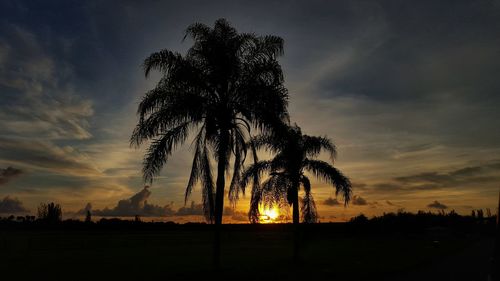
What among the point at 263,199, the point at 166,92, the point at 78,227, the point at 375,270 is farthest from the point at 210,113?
the point at 78,227

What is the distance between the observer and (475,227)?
123312 mm

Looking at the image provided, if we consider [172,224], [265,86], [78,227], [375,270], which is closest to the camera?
[265,86]

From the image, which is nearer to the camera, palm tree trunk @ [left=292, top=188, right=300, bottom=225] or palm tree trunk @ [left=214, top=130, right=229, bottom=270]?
palm tree trunk @ [left=214, top=130, right=229, bottom=270]

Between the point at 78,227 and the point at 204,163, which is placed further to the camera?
the point at 78,227

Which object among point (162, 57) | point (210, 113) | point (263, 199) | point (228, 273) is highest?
point (162, 57)

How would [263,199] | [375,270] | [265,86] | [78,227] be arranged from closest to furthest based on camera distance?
[265,86]
[375,270]
[263,199]
[78,227]

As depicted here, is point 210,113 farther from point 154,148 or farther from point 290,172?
point 290,172

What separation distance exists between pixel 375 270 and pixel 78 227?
112125 mm

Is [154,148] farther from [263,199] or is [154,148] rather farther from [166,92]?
[263,199]

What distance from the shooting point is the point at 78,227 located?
123188 mm

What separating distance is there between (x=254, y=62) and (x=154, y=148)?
5.21 meters

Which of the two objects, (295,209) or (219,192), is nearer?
(219,192)

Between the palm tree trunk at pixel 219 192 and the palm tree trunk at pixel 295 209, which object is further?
the palm tree trunk at pixel 295 209

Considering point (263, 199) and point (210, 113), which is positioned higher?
point (210, 113)
